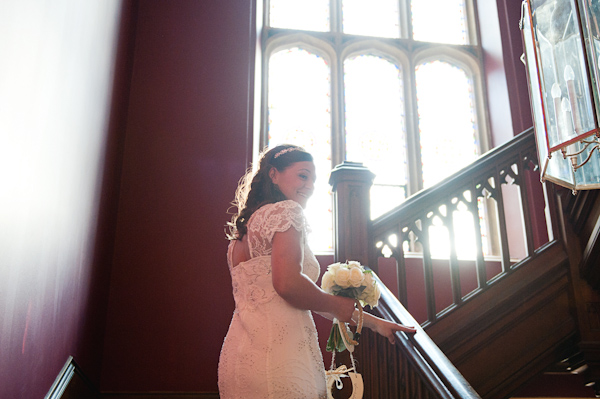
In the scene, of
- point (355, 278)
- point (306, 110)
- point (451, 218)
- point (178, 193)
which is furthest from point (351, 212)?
point (306, 110)

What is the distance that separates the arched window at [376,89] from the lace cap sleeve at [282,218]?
12.8 ft

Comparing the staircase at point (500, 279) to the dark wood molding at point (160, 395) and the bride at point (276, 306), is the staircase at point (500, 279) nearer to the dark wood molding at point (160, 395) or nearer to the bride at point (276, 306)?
the bride at point (276, 306)

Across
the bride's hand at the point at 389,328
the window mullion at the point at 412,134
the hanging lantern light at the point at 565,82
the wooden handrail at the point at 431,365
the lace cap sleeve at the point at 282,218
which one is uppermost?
the window mullion at the point at 412,134

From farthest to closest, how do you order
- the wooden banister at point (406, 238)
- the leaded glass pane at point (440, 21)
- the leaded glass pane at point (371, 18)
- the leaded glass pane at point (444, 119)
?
the leaded glass pane at point (440, 21), the leaded glass pane at point (371, 18), the leaded glass pane at point (444, 119), the wooden banister at point (406, 238)

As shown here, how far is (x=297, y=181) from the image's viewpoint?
200 centimetres

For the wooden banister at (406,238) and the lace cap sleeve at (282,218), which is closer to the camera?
the lace cap sleeve at (282,218)

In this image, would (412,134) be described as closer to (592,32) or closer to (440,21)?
(440,21)

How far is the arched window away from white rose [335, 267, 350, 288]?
3.87 m

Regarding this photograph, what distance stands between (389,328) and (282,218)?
2.37 ft

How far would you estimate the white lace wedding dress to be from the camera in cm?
171

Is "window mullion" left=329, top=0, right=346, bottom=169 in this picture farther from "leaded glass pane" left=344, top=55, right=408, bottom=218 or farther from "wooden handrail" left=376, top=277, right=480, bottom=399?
"wooden handrail" left=376, top=277, right=480, bottom=399

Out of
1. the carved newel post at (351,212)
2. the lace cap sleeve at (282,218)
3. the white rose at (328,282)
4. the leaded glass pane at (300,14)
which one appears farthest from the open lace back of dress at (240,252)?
the leaded glass pane at (300,14)

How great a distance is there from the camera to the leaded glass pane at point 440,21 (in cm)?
694

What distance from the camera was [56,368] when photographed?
3.01m
